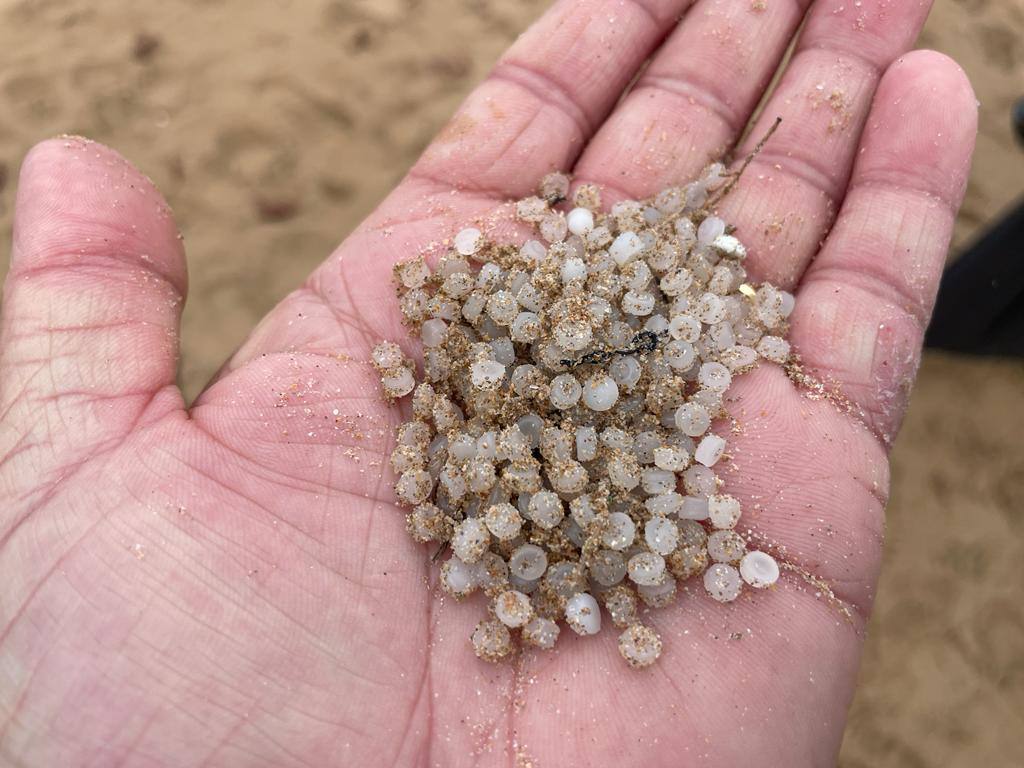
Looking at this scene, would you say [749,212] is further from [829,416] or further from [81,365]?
[81,365]

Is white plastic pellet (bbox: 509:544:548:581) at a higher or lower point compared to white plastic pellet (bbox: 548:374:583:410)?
lower

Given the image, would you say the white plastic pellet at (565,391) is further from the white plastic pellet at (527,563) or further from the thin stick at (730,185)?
the thin stick at (730,185)

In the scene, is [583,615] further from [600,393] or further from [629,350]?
[629,350]

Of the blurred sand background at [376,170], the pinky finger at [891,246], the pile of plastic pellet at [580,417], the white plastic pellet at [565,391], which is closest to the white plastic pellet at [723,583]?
the pile of plastic pellet at [580,417]

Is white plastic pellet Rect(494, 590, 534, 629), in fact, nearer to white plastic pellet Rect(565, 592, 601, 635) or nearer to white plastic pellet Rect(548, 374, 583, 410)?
white plastic pellet Rect(565, 592, 601, 635)

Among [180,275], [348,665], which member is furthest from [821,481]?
[180,275]

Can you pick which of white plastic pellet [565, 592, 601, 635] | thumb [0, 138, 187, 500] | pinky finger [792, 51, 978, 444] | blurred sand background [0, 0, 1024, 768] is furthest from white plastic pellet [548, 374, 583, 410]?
blurred sand background [0, 0, 1024, 768]
